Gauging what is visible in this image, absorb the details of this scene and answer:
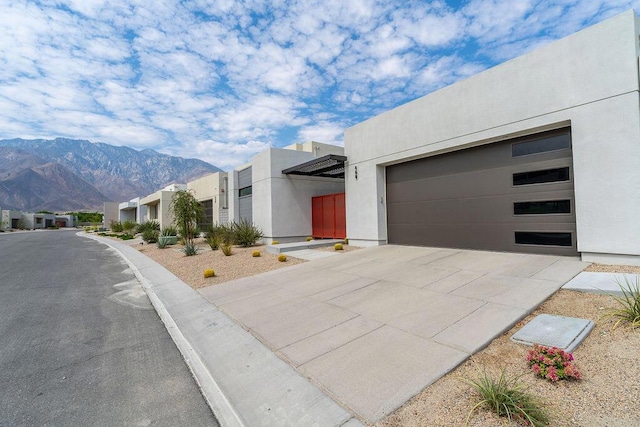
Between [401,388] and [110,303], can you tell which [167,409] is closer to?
[401,388]

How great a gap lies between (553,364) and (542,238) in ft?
18.8

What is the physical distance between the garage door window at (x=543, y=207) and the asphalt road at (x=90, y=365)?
324 inches

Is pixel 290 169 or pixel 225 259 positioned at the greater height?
pixel 290 169

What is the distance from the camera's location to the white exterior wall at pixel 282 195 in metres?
16.3

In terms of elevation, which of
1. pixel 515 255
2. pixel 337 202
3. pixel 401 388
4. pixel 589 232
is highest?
pixel 337 202

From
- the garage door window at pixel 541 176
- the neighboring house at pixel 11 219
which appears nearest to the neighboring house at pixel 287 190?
the garage door window at pixel 541 176

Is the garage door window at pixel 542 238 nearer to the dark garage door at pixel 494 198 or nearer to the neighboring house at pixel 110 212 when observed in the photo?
the dark garage door at pixel 494 198

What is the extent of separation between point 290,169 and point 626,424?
14.6m

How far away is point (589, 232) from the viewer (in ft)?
21.8

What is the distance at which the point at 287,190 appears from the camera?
16.8 meters

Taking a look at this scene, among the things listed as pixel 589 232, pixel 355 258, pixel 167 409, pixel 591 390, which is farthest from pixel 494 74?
pixel 167 409

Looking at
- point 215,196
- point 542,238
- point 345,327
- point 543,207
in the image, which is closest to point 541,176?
point 543,207

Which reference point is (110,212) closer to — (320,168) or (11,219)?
(11,219)

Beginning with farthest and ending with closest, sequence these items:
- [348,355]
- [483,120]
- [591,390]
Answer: [483,120], [348,355], [591,390]
